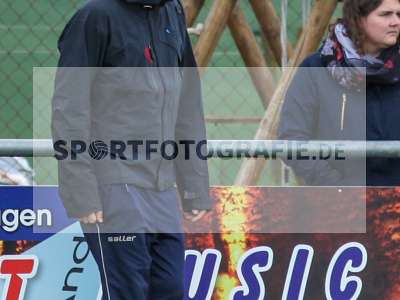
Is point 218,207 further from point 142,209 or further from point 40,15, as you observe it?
point 40,15

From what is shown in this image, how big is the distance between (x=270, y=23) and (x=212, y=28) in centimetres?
65

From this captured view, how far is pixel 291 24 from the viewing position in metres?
9.19

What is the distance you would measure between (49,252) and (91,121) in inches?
37.1

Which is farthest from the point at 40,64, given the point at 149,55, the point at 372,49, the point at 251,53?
the point at 149,55

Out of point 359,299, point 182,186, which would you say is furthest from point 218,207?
point 359,299

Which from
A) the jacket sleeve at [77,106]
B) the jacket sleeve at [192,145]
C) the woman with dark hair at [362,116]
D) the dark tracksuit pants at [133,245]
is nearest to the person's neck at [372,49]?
the woman with dark hair at [362,116]

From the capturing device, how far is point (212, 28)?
6.55 meters

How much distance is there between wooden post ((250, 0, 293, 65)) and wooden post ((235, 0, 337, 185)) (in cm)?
52

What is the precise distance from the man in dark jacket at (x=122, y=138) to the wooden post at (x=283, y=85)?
200cm

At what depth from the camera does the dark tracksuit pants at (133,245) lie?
402 centimetres

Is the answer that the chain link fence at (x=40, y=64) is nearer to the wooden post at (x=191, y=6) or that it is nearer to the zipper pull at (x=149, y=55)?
the wooden post at (x=191, y=6)

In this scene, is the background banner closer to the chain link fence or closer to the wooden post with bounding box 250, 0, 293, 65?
the wooden post with bounding box 250, 0, 293, 65

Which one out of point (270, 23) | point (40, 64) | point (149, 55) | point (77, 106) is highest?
point (149, 55)

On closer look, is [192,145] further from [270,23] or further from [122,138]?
[270,23]
